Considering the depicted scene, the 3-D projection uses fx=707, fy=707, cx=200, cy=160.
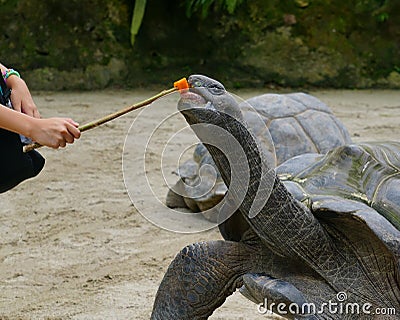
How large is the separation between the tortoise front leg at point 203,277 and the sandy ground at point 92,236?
0.29m

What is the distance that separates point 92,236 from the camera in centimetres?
300

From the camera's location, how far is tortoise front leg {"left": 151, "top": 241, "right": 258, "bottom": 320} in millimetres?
1865

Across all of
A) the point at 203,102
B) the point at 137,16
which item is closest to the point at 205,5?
the point at 137,16

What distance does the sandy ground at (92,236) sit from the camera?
229 cm

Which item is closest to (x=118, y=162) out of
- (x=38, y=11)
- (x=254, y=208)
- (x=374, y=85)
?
(x=254, y=208)

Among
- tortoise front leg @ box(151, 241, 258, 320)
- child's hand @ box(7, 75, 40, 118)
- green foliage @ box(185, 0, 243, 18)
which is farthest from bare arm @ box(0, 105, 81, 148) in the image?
green foliage @ box(185, 0, 243, 18)

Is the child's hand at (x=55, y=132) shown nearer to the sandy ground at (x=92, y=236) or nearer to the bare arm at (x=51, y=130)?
the bare arm at (x=51, y=130)

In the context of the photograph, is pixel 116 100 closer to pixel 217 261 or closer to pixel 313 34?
pixel 313 34

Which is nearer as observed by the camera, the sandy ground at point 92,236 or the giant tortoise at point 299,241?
the giant tortoise at point 299,241

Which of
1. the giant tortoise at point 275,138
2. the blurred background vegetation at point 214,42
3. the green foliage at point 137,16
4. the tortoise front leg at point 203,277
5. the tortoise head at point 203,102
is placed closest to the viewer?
the tortoise head at point 203,102

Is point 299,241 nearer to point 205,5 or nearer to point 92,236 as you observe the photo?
point 92,236

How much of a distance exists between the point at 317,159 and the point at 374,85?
5.11m

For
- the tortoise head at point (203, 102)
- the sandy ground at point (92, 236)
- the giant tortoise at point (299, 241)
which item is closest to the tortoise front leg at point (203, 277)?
the giant tortoise at point (299, 241)

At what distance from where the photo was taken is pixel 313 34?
6.91m
